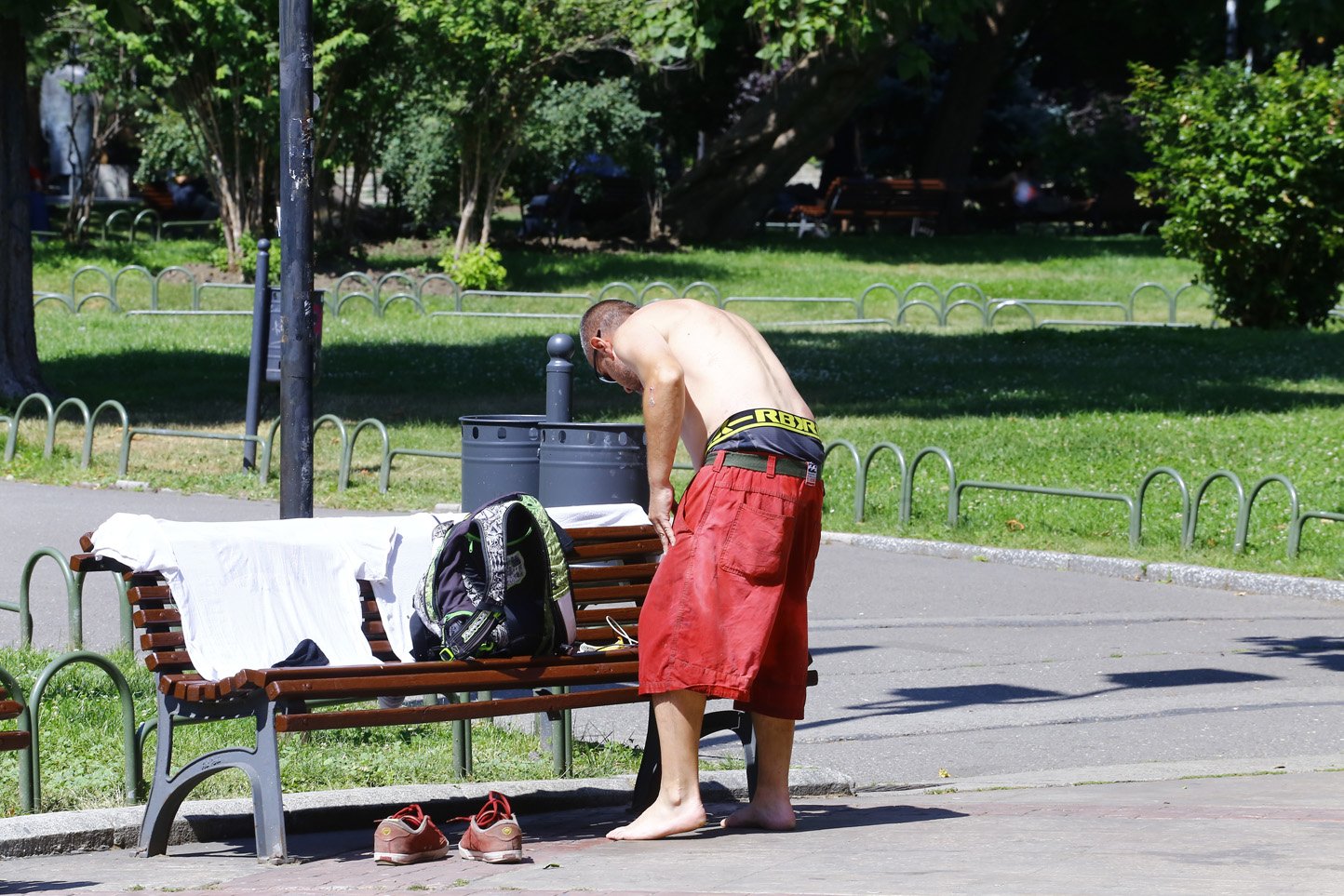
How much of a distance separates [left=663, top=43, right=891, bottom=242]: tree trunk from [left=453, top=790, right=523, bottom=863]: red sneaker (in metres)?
29.1

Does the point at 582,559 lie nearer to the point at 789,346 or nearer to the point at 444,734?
the point at 444,734

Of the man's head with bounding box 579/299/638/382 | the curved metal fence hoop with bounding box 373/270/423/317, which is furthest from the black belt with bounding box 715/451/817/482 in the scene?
the curved metal fence hoop with bounding box 373/270/423/317

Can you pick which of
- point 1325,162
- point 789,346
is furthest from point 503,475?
point 1325,162

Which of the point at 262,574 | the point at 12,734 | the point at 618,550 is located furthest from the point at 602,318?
the point at 12,734

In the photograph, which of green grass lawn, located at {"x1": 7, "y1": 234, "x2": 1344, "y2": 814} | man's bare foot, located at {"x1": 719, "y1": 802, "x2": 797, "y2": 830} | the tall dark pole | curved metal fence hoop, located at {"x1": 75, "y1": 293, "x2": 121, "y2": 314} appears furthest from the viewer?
curved metal fence hoop, located at {"x1": 75, "y1": 293, "x2": 121, "y2": 314}

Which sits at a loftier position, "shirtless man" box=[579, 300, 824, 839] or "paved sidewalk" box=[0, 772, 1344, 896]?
"shirtless man" box=[579, 300, 824, 839]

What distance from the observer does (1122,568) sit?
11555 millimetres

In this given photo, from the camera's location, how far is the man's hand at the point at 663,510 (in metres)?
5.49

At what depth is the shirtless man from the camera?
17.2 feet

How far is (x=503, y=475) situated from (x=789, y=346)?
15.6 meters

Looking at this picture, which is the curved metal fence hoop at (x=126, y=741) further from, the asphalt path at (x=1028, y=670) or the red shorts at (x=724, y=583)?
the asphalt path at (x=1028, y=670)

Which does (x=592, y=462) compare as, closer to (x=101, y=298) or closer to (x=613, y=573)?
(x=613, y=573)

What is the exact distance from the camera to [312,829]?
18.5ft

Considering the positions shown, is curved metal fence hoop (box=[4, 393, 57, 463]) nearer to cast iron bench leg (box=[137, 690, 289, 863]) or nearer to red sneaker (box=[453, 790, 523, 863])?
cast iron bench leg (box=[137, 690, 289, 863])
